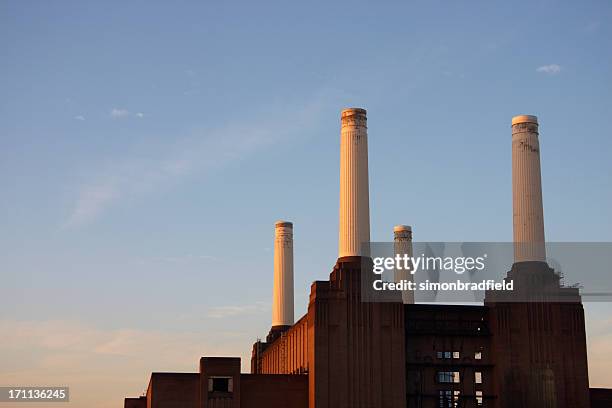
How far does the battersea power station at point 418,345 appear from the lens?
71188mm

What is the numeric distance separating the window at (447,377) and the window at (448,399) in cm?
81

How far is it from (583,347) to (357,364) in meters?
17.6

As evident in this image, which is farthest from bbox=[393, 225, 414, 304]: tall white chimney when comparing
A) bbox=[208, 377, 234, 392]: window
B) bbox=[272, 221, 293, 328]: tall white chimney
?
bbox=[208, 377, 234, 392]: window

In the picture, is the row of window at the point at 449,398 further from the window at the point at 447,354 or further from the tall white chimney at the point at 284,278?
the tall white chimney at the point at 284,278

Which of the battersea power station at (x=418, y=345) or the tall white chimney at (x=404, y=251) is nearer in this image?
the battersea power station at (x=418, y=345)

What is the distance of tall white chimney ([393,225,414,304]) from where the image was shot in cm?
9400

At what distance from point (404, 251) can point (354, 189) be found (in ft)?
74.4

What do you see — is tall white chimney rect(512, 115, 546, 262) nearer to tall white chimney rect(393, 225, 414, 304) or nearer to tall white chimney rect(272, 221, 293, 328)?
tall white chimney rect(393, 225, 414, 304)

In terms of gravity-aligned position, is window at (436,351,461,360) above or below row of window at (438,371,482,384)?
above

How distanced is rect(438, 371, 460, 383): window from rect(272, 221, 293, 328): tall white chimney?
30094 millimetres

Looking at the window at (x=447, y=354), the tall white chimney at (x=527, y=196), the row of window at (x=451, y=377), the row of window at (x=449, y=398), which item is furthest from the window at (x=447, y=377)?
the tall white chimney at (x=527, y=196)

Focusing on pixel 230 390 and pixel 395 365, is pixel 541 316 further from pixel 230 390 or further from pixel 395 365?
pixel 230 390

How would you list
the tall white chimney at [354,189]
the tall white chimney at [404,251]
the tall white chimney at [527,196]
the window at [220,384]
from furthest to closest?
the tall white chimney at [404,251], the tall white chimney at [527,196], the tall white chimney at [354,189], the window at [220,384]

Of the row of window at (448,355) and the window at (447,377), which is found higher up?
the row of window at (448,355)
